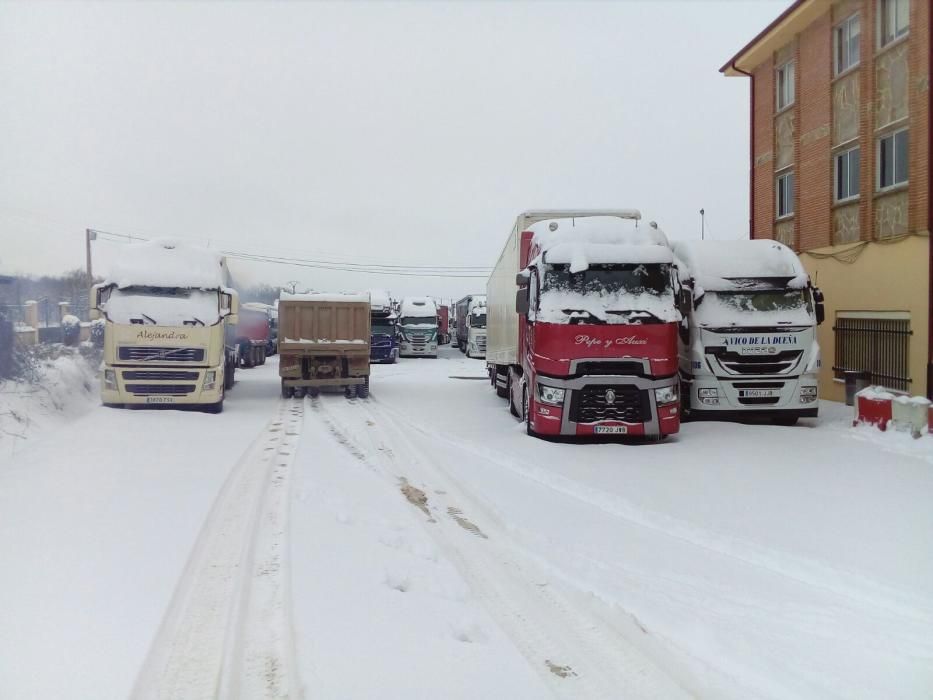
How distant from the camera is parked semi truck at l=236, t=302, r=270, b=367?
26422 mm

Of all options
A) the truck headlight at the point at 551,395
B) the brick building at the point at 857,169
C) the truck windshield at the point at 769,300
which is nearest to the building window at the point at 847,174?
the brick building at the point at 857,169

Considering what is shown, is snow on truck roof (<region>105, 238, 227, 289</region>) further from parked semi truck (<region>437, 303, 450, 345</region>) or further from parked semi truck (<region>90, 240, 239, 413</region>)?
parked semi truck (<region>437, 303, 450, 345</region>)

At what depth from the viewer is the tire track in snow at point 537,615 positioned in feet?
10.9

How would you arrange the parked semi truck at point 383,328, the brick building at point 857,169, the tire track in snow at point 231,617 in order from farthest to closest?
1. the parked semi truck at point 383,328
2. the brick building at point 857,169
3. the tire track in snow at point 231,617

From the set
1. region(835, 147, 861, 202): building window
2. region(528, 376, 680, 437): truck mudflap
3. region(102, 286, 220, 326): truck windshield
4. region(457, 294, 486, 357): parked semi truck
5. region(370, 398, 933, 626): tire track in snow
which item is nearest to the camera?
region(370, 398, 933, 626): tire track in snow

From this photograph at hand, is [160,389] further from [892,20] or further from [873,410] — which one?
[892,20]

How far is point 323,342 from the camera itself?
17234 mm

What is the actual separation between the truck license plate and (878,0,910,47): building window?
26.9ft

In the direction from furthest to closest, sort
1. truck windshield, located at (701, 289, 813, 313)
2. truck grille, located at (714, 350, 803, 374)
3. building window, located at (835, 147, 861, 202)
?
building window, located at (835, 147, 861, 202), truck windshield, located at (701, 289, 813, 313), truck grille, located at (714, 350, 803, 374)

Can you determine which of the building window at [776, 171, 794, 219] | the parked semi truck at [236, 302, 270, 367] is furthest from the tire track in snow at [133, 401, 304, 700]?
the parked semi truck at [236, 302, 270, 367]

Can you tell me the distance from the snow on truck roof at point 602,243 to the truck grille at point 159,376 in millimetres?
7209

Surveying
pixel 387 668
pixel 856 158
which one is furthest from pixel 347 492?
pixel 856 158

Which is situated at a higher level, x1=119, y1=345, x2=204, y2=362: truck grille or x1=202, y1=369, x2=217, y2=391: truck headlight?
x1=119, y1=345, x2=204, y2=362: truck grille

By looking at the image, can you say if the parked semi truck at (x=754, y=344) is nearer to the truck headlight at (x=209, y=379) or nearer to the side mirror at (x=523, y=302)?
the side mirror at (x=523, y=302)
